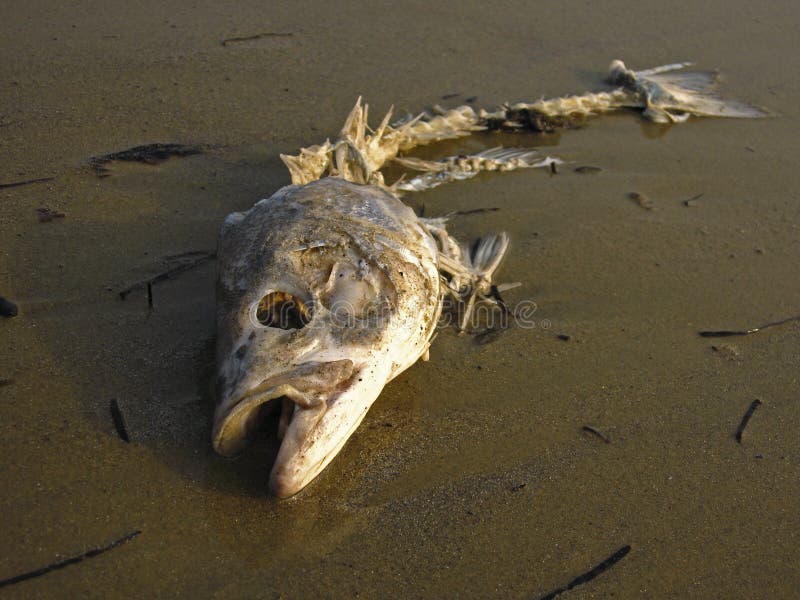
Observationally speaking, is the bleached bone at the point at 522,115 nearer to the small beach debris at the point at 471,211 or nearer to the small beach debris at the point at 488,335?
the small beach debris at the point at 471,211

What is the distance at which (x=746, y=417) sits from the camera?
357cm

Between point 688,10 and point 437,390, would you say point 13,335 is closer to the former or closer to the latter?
point 437,390

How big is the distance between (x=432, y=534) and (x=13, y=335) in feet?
6.91

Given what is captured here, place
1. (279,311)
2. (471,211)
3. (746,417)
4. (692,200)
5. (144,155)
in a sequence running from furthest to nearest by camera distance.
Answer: (692,200)
(144,155)
(471,211)
(746,417)
(279,311)

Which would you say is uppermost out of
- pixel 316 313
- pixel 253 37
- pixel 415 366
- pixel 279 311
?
pixel 316 313

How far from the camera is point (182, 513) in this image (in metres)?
2.94

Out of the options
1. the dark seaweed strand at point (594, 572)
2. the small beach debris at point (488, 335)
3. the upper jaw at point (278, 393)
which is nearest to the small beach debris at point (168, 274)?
the upper jaw at point (278, 393)

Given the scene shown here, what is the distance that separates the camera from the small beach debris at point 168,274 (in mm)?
3924

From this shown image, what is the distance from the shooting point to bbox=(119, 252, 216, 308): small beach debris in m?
3.92

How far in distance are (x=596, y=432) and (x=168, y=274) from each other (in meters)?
2.21

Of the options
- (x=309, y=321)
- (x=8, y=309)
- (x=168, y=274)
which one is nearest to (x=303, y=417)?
(x=309, y=321)

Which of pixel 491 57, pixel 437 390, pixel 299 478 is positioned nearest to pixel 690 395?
pixel 437 390

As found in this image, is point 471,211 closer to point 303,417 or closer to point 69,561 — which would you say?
point 303,417

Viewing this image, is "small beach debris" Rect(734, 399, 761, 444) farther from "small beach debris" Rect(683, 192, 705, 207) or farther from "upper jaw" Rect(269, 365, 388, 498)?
"small beach debris" Rect(683, 192, 705, 207)
